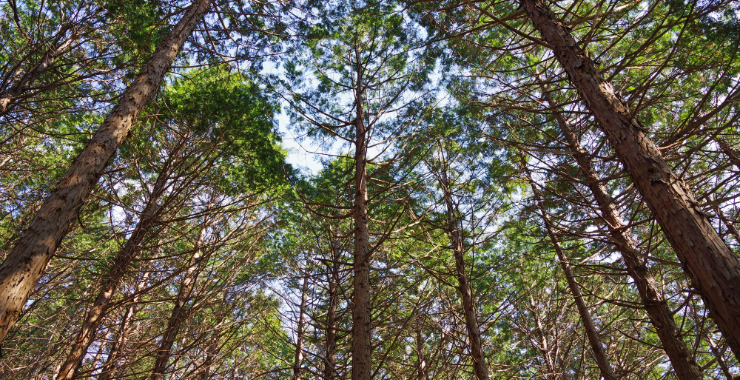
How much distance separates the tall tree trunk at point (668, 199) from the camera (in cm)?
225

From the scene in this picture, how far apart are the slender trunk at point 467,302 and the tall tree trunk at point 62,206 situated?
4604 mm

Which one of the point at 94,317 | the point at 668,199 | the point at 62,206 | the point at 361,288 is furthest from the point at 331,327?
the point at 668,199

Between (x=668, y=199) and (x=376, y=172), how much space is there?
3.21 metres

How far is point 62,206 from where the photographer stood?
322 cm

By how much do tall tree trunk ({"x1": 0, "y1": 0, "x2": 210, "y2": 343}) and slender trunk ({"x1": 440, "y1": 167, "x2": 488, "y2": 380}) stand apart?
460 centimetres

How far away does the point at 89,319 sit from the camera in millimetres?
4234

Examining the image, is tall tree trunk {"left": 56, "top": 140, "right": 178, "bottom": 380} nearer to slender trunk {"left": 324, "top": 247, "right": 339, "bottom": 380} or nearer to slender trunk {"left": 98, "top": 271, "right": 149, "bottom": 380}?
slender trunk {"left": 98, "top": 271, "right": 149, "bottom": 380}

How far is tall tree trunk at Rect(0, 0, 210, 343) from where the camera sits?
2.74 meters

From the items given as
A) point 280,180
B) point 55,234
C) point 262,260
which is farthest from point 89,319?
point 262,260

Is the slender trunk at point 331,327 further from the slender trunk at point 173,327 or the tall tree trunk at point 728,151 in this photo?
the tall tree trunk at point 728,151

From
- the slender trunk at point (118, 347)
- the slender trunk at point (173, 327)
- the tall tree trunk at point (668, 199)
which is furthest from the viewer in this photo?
the slender trunk at point (173, 327)

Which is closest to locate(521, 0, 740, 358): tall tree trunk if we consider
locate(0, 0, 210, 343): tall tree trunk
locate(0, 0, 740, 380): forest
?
locate(0, 0, 740, 380): forest

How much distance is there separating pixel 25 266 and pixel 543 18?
5494 millimetres

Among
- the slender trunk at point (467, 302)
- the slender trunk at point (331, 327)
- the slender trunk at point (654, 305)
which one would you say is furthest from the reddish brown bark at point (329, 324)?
the slender trunk at point (654, 305)
